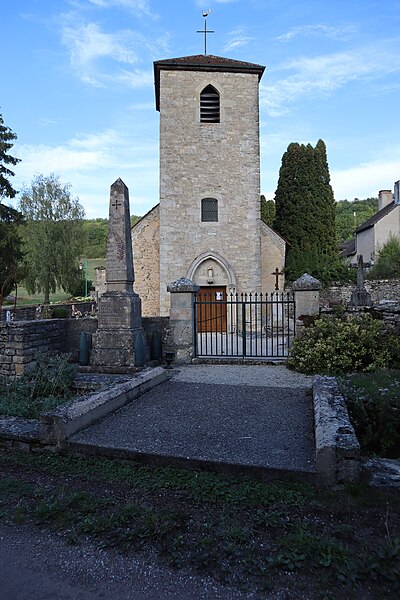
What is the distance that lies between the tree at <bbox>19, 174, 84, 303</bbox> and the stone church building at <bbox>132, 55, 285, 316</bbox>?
58.6ft

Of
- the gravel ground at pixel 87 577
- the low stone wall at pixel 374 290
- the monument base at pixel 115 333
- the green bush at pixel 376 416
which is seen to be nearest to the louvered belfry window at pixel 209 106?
the low stone wall at pixel 374 290

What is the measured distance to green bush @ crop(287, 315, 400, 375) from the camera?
774 centimetres

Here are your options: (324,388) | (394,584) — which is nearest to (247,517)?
(394,584)

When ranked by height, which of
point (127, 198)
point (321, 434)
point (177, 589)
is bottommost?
point (177, 589)

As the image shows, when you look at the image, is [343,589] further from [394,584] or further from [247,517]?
[247,517]

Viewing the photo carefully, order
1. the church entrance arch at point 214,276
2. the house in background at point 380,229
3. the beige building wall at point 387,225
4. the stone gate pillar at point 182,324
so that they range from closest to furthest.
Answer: the stone gate pillar at point 182,324 < the church entrance arch at point 214,276 < the house in background at point 380,229 < the beige building wall at point 387,225

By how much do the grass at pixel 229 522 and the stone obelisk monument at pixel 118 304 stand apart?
4.77 metres

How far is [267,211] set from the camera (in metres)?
29.3

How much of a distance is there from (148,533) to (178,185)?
16.2 meters

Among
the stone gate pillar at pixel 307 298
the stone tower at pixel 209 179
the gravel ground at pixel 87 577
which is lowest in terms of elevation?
the gravel ground at pixel 87 577

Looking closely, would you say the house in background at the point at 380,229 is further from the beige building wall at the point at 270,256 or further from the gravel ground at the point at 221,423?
the gravel ground at the point at 221,423

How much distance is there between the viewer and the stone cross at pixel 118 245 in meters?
8.80

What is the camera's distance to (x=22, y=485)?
11.4 ft

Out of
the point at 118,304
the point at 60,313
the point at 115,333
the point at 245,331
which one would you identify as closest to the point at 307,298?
the point at 245,331
